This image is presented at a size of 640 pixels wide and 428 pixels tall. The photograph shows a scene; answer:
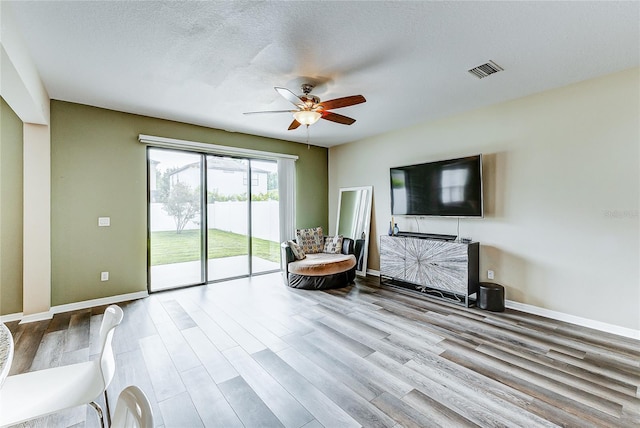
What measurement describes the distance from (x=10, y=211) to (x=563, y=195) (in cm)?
654

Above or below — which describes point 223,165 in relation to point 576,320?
above

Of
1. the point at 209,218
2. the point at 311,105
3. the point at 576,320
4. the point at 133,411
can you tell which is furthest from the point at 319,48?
the point at 576,320

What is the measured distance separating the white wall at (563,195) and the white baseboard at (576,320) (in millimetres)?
42

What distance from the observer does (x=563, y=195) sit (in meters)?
3.34

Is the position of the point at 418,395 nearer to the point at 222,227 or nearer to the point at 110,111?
the point at 222,227

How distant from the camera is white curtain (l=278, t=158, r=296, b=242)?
572 centimetres

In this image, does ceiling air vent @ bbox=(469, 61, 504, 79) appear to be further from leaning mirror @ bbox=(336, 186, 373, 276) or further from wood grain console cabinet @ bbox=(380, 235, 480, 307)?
leaning mirror @ bbox=(336, 186, 373, 276)

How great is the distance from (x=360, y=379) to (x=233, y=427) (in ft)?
3.20

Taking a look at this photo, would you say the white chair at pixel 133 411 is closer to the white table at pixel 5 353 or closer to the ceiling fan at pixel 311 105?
the white table at pixel 5 353

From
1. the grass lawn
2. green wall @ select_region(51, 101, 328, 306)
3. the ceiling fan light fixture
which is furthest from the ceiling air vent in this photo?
the grass lawn

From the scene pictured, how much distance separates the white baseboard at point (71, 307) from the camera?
341 centimetres

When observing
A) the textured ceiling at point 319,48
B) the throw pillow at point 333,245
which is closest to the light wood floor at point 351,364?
the throw pillow at point 333,245

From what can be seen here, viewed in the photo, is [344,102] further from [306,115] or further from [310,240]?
[310,240]

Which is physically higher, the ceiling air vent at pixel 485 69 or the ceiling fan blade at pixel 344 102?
the ceiling air vent at pixel 485 69
